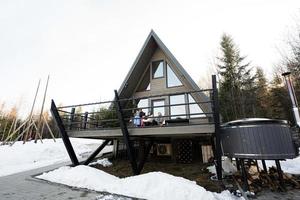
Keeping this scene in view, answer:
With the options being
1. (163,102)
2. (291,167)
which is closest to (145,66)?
(163,102)

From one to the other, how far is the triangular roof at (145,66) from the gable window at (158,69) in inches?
23.1

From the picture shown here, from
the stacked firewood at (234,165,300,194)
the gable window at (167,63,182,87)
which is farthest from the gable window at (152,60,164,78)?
the stacked firewood at (234,165,300,194)

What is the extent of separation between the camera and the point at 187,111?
39.0ft

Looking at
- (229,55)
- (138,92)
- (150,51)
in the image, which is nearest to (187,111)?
(138,92)

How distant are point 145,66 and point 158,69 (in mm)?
935

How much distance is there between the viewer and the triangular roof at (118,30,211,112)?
1116cm

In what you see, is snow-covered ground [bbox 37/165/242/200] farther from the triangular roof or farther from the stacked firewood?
the triangular roof

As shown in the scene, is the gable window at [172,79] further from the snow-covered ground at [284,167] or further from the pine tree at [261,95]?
the pine tree at [261,95]

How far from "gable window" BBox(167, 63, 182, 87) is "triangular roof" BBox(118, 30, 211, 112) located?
1.72 ft

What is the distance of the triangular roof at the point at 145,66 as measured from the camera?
11.2 m

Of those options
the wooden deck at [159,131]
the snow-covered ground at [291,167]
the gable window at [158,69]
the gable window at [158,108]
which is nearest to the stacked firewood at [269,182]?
the snow-covered ground at [291,167]

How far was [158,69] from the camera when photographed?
13.1m

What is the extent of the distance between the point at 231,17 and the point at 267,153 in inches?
459

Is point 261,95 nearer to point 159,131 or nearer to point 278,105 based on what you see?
point 278,105
